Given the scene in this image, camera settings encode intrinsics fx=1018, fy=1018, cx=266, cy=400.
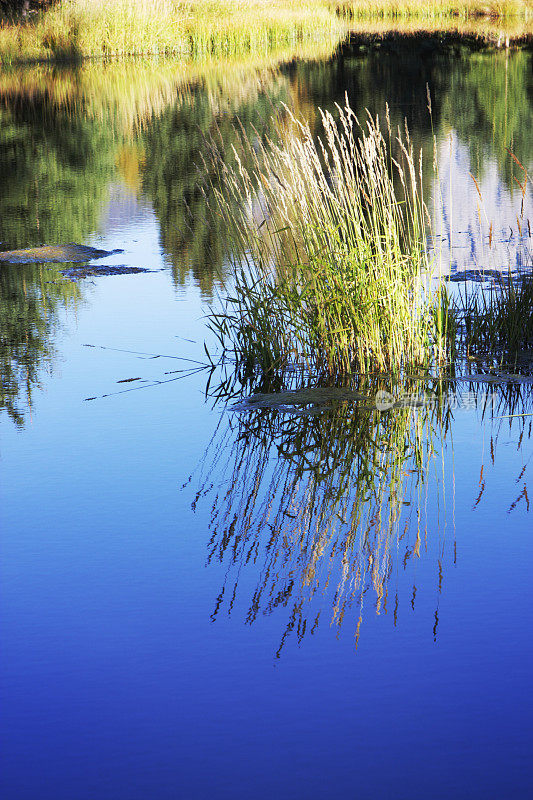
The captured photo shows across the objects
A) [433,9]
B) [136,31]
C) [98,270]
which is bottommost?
[98,270]

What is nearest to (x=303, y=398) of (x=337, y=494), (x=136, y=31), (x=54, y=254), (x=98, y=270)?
(x=337, y=494)

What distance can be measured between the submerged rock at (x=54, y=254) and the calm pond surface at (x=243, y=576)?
117 cm

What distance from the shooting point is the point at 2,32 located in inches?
968

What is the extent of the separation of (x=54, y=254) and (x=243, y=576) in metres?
5.65

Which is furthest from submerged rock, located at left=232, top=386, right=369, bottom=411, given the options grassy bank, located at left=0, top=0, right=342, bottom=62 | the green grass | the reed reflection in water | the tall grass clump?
the green grass

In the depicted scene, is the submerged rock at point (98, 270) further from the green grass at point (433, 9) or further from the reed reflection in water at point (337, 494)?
the green grass at point (433, 9)

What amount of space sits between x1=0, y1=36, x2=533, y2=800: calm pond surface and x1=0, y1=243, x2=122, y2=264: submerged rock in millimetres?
1170

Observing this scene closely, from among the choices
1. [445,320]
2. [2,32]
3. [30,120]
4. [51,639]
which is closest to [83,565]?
[51,639]

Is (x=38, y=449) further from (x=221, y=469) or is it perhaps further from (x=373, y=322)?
(x=373, y=322)

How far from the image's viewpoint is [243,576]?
124 inches

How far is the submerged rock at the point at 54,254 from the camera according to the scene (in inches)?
317

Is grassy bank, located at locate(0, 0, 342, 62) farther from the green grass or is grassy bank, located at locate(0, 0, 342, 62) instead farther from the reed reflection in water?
the reed reflection in water

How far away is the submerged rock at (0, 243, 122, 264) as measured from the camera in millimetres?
8062

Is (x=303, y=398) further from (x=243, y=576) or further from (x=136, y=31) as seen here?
(x=136, y=31)
